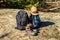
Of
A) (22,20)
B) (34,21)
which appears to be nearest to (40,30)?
(34,21)

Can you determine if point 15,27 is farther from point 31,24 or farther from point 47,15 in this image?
point 47,15

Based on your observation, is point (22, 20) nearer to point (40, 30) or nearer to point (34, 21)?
point (34, 21)

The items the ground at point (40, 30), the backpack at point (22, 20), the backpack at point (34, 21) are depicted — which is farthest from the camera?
the backpack at point (34, 21)

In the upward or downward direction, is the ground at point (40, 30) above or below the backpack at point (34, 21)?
below

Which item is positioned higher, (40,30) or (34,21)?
(34,21)

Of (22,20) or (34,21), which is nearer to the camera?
(22,20)

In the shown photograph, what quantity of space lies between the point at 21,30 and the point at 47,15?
246 cm

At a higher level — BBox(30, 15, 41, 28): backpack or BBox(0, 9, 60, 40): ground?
BBox(30, 15, 41, 28): backpack

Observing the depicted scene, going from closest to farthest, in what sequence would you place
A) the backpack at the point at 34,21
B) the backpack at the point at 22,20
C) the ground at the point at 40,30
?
the ground at the point at 40,30 → the backpack at the point at 22,20 → the backpack at the point at 34,21

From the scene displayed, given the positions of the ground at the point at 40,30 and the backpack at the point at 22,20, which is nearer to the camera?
the ground at the point at 40,30

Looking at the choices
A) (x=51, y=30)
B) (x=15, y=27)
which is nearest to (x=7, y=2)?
(x=15, y=27)

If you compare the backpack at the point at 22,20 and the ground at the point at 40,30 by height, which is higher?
the backpack at the point at 22,20

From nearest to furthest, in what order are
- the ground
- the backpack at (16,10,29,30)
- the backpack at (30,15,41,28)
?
the ground < the backpack at (16,10,29,30) < the backpack at (30,15,41,28)

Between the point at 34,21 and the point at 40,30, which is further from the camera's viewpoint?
the point at 34,21
